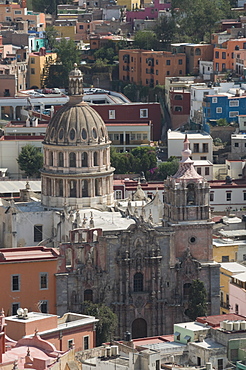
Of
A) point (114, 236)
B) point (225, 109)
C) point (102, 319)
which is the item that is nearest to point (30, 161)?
point (225, 109)

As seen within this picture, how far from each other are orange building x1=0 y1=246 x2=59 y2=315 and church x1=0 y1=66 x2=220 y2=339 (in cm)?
89

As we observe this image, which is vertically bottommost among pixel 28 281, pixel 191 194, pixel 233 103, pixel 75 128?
pixel 28 281

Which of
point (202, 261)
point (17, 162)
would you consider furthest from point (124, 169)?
point (202, 261)

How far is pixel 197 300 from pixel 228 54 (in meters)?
68.4

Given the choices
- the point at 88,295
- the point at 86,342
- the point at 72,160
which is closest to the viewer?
the point at 86,342

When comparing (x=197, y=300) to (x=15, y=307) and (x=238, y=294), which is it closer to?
(x=238, y=294)

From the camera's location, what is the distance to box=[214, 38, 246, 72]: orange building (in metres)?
188

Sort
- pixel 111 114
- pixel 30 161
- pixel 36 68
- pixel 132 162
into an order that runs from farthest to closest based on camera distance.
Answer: pixel 36 68
pixel 111 114
pixel 132 162
pixel 30 161

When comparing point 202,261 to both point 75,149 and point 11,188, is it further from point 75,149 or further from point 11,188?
point 11,188

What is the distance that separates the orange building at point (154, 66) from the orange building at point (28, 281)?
73.4 metres

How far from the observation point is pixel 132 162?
6471 inches

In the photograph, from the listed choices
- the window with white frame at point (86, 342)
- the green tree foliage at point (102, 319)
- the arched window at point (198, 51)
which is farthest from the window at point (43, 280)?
the arched window at point (198, 51)

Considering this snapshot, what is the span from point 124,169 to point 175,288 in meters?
40.3

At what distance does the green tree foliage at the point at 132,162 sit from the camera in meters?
164
